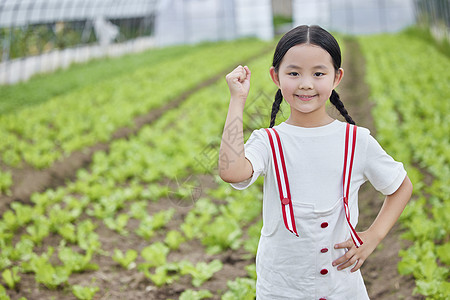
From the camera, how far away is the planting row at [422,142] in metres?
3.22

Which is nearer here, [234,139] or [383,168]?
[234,139]

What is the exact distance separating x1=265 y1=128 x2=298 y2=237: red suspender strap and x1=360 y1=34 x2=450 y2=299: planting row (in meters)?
1.58

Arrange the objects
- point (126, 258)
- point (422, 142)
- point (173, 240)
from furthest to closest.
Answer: point (422, 142)
point (173, 240)
point (126, 258)

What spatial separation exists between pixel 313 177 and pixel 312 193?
2.0 inches

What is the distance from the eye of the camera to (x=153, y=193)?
18.0 ft

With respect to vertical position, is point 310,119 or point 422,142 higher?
point 310,119

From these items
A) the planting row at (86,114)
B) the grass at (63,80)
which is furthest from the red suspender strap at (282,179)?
the grass at (63,80)

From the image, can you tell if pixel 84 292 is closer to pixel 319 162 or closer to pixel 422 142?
pixel 319 162

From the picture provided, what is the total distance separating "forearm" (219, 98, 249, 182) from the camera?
153 centimetres

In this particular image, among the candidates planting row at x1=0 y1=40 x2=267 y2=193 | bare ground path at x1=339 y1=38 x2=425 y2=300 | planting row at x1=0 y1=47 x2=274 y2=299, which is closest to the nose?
bare ground path at x1=339 y1=38 x2=425 y2=300

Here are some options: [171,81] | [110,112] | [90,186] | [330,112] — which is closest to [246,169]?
[330,112]

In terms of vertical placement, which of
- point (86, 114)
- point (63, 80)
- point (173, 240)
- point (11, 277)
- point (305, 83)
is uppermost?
point (305, 83)

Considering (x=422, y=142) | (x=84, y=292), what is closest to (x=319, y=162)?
(x=84, y=292)

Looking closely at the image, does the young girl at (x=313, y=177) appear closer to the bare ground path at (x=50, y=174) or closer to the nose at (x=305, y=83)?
the nose at (x=305, y=83)
